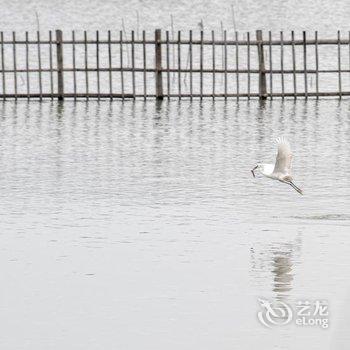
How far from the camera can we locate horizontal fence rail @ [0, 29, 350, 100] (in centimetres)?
3127

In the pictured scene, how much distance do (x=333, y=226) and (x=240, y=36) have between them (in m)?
59.6

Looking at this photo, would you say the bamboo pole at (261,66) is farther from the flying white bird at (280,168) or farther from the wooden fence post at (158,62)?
the flying white bird at (280,168)

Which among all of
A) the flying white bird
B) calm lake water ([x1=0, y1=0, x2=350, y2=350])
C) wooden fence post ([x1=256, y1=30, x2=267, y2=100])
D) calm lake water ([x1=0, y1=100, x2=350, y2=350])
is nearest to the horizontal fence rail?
wooden fence post ([x1=256, y1=30, x2=267, y2=100])

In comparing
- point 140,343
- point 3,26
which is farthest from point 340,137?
point 3,26

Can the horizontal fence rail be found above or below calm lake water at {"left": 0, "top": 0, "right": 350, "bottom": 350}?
above

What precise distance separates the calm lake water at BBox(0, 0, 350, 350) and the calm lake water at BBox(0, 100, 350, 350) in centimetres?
2

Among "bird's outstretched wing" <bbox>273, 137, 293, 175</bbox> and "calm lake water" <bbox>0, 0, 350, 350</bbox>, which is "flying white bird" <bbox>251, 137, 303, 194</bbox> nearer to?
"bird's outstretched wing" <bbox>273, 137, 293, 175</bbox>

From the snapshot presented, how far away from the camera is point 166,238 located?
12547mm

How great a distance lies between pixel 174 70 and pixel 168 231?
18781 millimetres

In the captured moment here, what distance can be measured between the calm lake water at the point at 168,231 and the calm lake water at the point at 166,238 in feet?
0.05

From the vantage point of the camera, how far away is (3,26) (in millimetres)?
77688

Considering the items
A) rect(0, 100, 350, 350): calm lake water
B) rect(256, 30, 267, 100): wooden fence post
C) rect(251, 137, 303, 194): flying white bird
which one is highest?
rect(256, 30, 267, 100): wooden fence post

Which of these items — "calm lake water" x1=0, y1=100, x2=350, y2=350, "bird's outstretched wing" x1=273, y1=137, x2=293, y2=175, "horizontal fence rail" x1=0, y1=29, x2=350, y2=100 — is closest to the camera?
"calm lake water" x1=0, y1=100, x2=350, y2=350

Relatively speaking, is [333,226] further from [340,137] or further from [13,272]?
[340,137]
